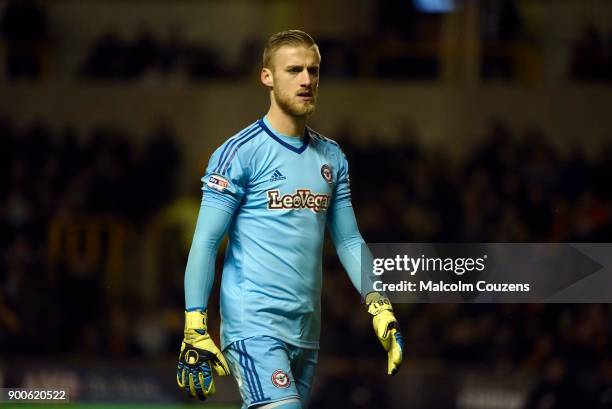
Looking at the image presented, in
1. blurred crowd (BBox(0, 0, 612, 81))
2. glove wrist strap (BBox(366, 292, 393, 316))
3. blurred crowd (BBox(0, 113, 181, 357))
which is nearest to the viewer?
glove wrist strap (BBox(366, 292, 393, 316))

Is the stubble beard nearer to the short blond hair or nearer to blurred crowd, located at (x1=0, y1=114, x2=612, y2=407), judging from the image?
the short blond hair

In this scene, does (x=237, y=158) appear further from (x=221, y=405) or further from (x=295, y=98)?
(x=221, y=405)

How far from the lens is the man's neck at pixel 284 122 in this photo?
17.7 ft

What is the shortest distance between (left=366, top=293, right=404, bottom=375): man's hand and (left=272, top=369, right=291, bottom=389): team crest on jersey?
462 mm

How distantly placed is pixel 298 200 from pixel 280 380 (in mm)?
733

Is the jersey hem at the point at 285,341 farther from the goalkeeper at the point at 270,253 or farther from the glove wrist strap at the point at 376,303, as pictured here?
the glove wrist strap at the point at 376,303

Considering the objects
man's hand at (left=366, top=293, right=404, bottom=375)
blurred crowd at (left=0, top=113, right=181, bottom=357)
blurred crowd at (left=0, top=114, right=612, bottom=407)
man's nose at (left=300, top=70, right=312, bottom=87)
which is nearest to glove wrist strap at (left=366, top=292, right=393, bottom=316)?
man's hand at (left=366, top=293, right=404, bottom=375)

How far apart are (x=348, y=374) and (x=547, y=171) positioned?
3.20m

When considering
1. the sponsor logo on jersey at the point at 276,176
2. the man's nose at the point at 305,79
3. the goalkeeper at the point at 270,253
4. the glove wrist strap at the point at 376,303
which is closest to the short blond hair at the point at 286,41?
the goalkeeper at the point at 270,253

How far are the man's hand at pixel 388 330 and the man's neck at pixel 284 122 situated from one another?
78 cm

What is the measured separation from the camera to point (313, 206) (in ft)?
17.7

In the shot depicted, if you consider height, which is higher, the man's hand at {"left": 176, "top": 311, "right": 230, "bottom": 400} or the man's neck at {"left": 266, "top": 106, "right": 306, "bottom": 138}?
the man's neck at {"left": 266, "top": 106, "right": 306, "bottom": 138}

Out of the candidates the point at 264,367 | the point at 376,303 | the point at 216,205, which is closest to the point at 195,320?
the point at 264,367

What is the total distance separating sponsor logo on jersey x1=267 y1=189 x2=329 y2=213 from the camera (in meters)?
5.32
